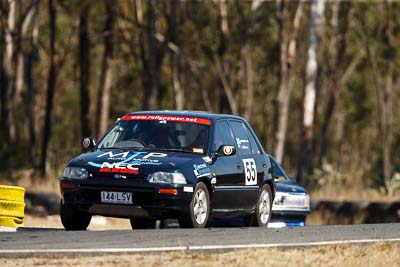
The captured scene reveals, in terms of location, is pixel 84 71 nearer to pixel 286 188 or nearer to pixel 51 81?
pixel 51 81

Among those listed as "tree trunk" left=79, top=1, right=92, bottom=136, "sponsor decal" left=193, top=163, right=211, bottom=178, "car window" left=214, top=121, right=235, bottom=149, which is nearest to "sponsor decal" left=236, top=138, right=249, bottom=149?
"car window" left=214, top=121, right=235, bottom=149

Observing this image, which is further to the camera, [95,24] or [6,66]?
[95,24]

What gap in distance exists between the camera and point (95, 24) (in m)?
56.0

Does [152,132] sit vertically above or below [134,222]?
above

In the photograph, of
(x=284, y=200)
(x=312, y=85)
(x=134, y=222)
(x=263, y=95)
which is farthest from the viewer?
(x=263, y=95)

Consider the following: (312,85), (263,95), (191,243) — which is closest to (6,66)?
(312,85)

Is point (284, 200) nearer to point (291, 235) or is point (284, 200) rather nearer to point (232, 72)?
point (291, 235)

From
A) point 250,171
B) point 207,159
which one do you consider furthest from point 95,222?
point 207,159

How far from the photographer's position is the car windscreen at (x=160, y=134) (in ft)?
50.3

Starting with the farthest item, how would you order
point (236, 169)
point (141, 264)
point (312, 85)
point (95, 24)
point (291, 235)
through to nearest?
point (95, 24) < point (312, 85) < point (236, 169) < point (291, 235) < point (141, 264)

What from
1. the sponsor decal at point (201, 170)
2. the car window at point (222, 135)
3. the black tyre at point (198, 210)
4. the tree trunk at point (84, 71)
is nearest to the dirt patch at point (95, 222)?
the car window at point (222, 135)

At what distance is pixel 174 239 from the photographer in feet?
40.9

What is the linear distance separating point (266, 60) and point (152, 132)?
46026 mm

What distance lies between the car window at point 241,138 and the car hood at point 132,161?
5.01 feet
